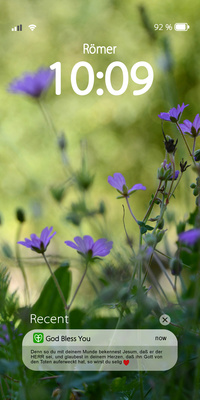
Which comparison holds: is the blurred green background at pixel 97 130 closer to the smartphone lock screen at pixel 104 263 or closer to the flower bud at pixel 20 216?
the smartphone lock screen at pixel 104 263

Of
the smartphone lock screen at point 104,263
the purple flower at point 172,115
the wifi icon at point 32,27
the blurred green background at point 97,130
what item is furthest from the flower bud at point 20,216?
the blurred green background at point 97,130

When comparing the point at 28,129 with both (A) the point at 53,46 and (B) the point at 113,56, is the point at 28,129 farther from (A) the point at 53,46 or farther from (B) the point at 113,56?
(B) the point at 113,56

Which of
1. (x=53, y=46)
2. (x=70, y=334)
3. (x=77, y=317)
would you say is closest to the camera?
(x=70, y=334)

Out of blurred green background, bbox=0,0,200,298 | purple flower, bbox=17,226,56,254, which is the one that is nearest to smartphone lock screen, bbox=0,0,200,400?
purple flower, bbox=17,226,56,254

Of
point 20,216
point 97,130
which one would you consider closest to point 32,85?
point 20,216

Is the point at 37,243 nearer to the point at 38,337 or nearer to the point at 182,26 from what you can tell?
the point at 38,337

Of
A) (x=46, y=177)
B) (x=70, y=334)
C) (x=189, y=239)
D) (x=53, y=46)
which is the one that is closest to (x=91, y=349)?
(x=70, y=334)

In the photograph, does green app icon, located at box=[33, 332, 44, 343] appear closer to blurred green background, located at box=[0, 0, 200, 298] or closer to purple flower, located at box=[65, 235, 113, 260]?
purple flower, located at box=[65, 235, 113, 260]
